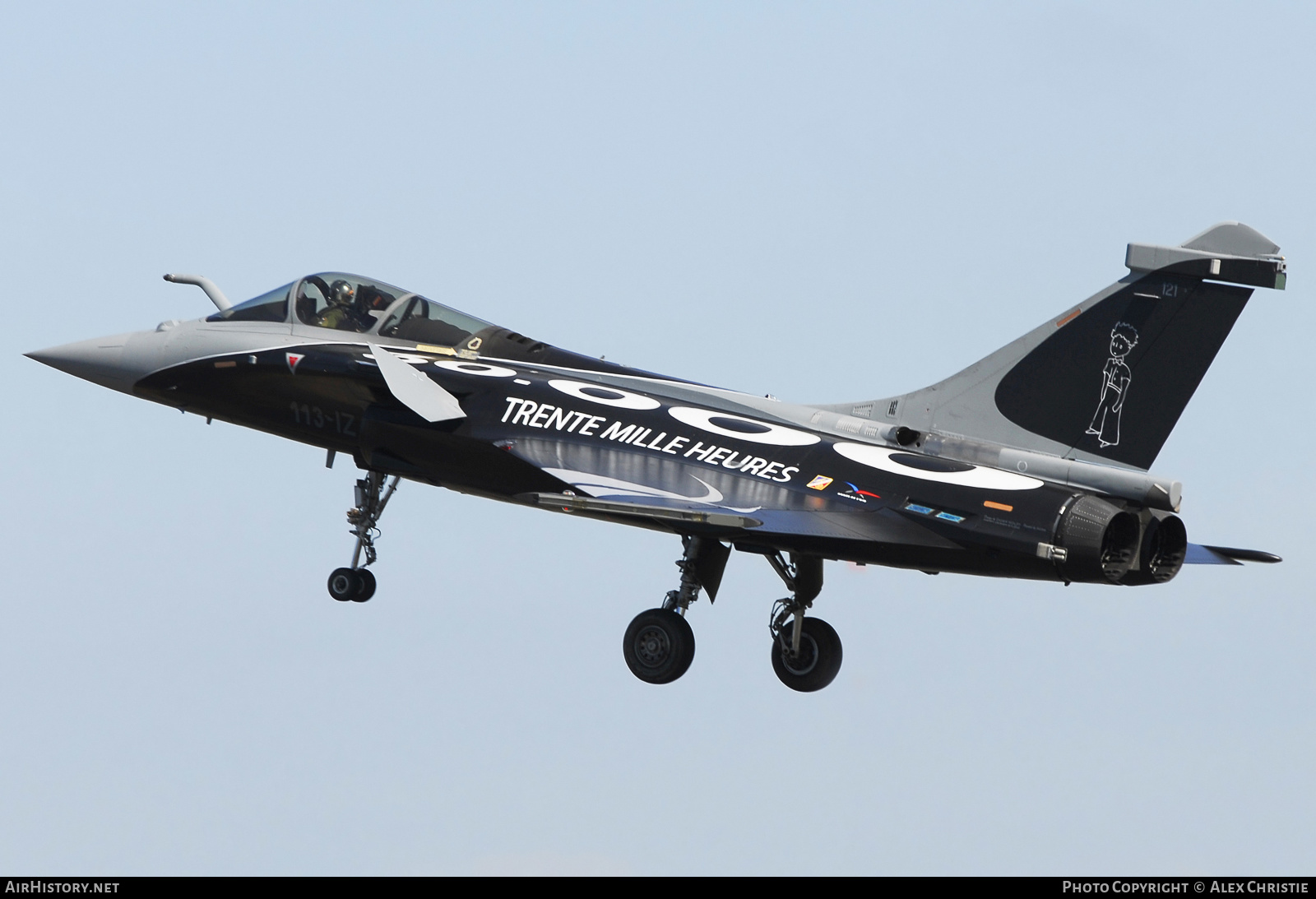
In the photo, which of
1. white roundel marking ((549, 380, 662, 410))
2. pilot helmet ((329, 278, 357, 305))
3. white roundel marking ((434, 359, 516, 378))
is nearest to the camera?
white roundel marking ((549, 380, 662, 410))

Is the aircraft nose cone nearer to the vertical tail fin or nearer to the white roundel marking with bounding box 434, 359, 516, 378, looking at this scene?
the white roundel marking with bounding box 434, 359, 516, 378

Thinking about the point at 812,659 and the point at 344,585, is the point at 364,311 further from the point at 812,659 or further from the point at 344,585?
the point at 812,659

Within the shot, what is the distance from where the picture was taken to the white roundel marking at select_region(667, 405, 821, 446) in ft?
62.0

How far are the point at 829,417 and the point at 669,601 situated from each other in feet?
8.41

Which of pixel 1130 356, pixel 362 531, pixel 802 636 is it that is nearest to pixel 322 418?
pixel 362 531

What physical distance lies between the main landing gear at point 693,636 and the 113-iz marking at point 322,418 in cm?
433

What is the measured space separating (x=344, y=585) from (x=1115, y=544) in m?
9.47

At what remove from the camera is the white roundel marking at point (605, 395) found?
19.8 metres

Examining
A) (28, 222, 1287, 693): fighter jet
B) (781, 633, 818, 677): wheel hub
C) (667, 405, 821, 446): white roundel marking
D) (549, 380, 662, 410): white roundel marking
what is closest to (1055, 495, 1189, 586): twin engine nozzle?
(28, 222, 1287, 693): fighter jet

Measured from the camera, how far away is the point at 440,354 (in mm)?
21578

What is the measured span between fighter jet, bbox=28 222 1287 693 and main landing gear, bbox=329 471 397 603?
1.1 inches

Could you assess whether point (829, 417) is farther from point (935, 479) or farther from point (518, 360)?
point (518, 360)

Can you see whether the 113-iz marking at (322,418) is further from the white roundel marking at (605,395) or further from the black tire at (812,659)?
the black tire at (812,659)

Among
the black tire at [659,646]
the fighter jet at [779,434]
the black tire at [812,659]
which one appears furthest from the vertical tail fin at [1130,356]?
the black tire at [659,646]
